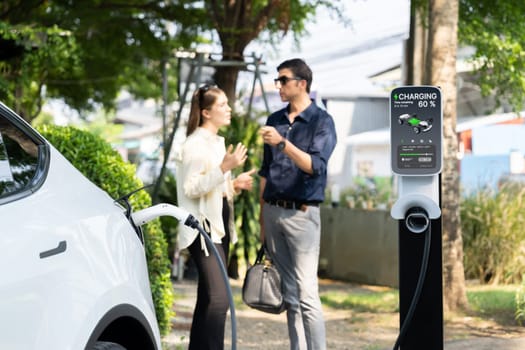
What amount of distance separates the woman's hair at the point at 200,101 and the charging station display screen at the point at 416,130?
6.08ft

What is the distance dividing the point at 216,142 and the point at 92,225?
310 cm

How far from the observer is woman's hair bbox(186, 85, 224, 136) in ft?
21.4

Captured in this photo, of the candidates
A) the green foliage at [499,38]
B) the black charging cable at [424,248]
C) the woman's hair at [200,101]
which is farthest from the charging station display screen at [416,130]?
the green foliage at [499,38]

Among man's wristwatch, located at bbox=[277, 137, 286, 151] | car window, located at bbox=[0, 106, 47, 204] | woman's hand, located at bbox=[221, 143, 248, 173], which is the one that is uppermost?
man's wristwatch, located at bbox=[277, 137, 286, 151]

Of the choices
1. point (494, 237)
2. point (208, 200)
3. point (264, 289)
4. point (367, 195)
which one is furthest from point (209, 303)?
point (367, 195)

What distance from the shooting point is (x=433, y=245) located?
5.00 meters

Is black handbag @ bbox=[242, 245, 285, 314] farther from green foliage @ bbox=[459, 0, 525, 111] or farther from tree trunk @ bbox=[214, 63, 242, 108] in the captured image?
tree trunk @ bbox=[214, 63, 242, 108]

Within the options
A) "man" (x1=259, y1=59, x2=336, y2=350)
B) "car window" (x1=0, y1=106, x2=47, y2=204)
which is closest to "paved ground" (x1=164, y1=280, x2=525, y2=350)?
"man" (x1=259, y1=59, x2=336, y2=350)

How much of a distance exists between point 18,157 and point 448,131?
675cm

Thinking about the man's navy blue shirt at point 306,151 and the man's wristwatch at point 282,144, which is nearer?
the man's wristwatch at point 282,144

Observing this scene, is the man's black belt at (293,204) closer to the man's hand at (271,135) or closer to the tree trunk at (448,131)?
the man's hand at (271,135)

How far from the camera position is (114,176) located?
662 cm

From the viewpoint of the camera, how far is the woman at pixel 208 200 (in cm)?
623

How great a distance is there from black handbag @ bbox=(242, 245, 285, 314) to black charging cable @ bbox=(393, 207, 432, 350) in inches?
54.4
